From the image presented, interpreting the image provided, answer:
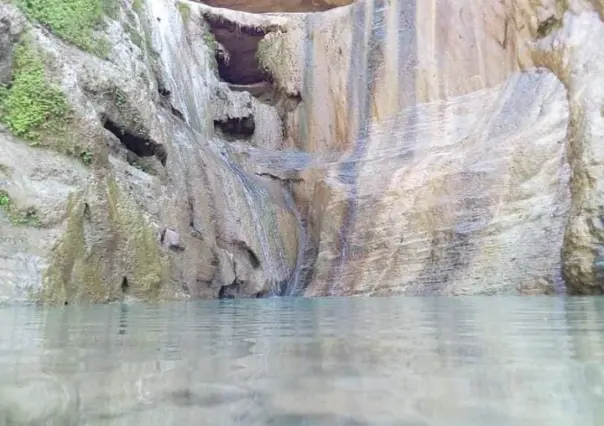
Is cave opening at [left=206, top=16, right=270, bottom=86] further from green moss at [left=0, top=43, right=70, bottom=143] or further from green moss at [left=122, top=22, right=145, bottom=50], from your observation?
green moss at [left=0, top=43, right=70, bottom=143]

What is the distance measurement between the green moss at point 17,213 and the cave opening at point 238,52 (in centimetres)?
1004

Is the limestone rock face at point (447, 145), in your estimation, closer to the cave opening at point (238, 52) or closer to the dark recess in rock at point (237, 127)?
the dark recess in rock at point (237, 127)

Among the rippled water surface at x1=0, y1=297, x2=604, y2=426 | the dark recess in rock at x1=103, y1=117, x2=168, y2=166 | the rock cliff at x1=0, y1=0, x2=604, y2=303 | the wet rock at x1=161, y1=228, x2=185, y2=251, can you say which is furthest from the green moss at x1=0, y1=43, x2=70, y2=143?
the rippled water surface at x1=0, y1=297, x2=604, y2=426

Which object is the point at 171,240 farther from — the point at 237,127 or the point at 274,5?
the point at 274,5

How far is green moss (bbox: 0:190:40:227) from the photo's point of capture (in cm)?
795

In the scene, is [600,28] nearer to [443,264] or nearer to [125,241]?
[443,264]

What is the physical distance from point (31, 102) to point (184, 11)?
27.0ft

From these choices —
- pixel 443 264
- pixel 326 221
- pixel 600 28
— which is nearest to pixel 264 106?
pixel 326 221

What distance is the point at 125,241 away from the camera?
879cm

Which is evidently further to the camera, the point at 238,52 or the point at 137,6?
the point at 238,52

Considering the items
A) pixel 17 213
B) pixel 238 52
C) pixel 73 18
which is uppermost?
pixel 238 52

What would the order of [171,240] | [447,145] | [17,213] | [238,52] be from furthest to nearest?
[238,52]
[447,145]
[171,240]
[17,213]

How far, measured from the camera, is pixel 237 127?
16.3 metres

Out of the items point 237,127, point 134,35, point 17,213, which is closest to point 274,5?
point 237,127
